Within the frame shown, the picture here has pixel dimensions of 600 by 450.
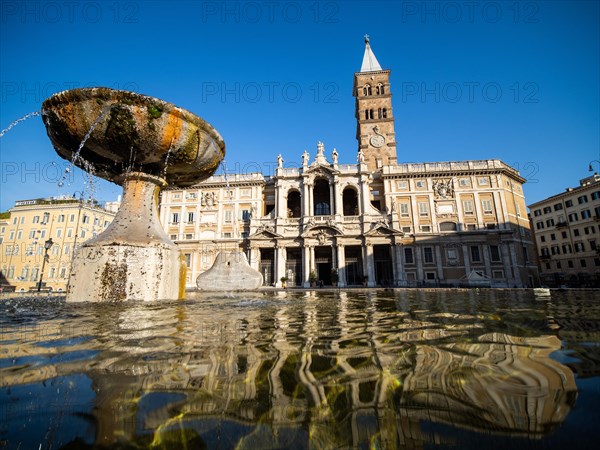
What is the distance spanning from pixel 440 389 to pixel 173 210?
34.3 m

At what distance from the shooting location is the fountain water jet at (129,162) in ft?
17.5

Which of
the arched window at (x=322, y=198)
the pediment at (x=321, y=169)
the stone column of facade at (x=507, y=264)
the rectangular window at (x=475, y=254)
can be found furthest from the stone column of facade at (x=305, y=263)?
the stone column of facade at (x=507, y=264)

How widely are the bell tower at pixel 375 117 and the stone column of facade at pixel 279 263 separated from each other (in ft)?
49.6

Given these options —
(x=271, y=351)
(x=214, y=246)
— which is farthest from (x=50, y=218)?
(x=271, y=351)

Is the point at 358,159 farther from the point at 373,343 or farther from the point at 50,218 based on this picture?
the point at 50,218

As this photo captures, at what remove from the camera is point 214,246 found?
30.1 meters

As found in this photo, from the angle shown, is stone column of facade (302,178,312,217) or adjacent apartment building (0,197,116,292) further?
adjacent apartment building (0,197,116,292)

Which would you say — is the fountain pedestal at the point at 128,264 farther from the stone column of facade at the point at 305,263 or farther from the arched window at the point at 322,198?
the arched window at the point at 322,198

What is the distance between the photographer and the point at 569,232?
39.8m

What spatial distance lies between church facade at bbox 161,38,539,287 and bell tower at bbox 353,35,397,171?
15.5ft

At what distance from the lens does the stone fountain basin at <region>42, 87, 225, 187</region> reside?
17.7ft

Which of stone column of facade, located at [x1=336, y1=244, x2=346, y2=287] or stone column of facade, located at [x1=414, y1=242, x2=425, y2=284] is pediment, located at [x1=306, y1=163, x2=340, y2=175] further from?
stone column of facade, located at [x1=414, y1=242, x2=425, y2=284]

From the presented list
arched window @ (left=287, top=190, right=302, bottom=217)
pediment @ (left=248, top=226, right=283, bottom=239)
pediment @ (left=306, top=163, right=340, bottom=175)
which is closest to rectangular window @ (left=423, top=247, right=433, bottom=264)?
pediment @ (left=306, top=163, right=340, bottom=175)

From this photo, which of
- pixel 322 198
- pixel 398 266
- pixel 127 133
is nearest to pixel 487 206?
pixel 398 266
